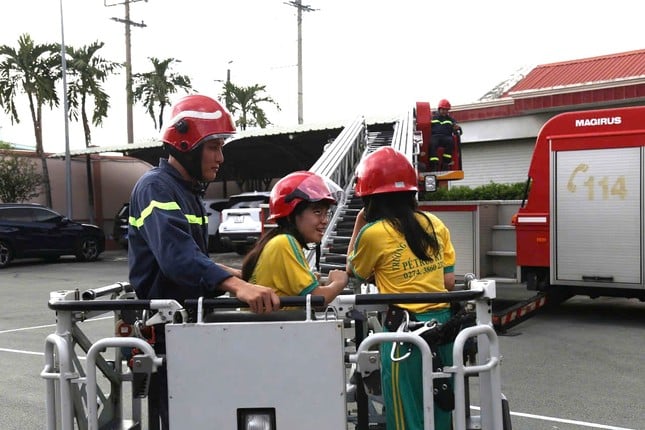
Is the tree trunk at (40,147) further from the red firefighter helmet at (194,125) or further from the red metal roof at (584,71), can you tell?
the red firefighter helmet at (194,125)

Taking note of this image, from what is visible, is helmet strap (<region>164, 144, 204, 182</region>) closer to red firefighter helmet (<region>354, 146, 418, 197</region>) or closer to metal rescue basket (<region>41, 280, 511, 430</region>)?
metal rescue basket (<region>41, 280, 511, 430</region>)

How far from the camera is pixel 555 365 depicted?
7.15 metres

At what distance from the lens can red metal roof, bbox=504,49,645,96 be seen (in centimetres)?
2345

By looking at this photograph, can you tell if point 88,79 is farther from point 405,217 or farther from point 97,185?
point 405,217

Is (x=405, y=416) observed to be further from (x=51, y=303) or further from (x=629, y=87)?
(x=629, y=87)

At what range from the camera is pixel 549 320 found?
9844 mm

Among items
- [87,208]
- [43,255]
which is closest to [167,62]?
[87,208]

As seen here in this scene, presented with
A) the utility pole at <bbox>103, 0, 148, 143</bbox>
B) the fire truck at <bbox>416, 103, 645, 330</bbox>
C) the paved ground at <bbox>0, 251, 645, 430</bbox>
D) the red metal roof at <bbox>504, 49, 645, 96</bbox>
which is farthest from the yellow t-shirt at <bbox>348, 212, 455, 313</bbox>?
the utility pole at <bbox>103, 0, 148, 143</bbox>

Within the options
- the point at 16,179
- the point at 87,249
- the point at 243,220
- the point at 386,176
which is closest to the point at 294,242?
the point at 386,176

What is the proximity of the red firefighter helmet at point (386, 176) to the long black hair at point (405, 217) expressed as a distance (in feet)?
0.12

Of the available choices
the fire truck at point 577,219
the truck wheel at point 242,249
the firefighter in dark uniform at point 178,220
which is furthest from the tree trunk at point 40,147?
the firefighter in dark uniform at point 178,220

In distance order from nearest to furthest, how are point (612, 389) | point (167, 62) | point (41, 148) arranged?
1. point (612, 389)
2. point (41, 148)
3. point (167, 62)

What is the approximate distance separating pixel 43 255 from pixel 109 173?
8.95 m

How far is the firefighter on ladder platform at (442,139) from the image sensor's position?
38.7 ft
